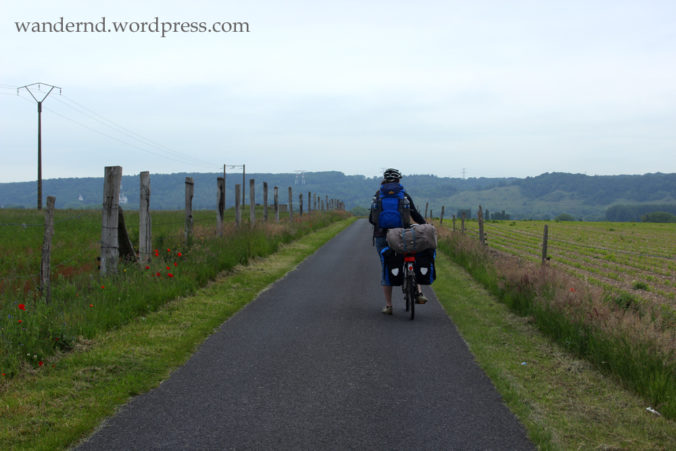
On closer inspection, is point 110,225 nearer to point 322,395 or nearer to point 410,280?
point 410,280

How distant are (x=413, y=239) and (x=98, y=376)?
4.91 m

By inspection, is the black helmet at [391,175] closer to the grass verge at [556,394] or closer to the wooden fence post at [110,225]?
the grass verge at [556,394]

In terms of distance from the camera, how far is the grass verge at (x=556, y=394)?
4.43m

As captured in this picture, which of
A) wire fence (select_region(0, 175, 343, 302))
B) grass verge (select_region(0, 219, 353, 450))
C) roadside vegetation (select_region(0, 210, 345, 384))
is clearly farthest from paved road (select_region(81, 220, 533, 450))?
wire fence (select_region(0, 175, 343, 302))

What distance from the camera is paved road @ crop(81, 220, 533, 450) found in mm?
4316

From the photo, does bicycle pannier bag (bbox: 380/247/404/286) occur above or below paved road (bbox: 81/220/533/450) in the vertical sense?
above

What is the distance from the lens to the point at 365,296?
38.1 feet

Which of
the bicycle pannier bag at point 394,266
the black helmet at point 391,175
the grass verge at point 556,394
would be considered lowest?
the grass verge at point 556,394

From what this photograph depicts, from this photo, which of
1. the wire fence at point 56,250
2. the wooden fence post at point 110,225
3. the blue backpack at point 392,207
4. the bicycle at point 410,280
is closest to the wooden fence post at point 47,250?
the wire fence at point 56,250

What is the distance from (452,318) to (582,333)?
2.55 meters

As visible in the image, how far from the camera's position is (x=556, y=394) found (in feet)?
18.2

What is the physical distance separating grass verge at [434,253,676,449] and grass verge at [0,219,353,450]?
3470 millimetres

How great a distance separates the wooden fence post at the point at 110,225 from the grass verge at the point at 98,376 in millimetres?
1464

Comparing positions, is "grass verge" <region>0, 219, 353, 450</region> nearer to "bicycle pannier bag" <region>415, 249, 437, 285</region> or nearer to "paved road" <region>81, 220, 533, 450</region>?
"paved road" <region>81, 220, 533, 450</region>
